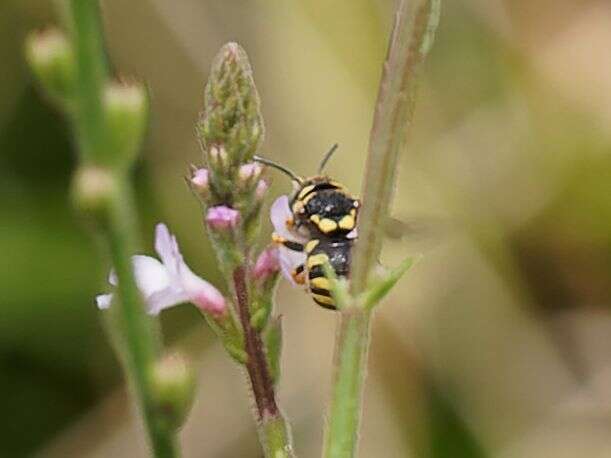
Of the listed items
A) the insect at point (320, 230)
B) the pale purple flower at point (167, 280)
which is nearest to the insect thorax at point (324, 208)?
the insect at point (320, 230)

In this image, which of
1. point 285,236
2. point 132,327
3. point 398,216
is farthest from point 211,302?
point 398,216

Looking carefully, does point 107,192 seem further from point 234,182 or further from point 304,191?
point 304,191

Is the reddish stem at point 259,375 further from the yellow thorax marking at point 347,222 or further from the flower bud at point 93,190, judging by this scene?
the flower bud at point 93,190

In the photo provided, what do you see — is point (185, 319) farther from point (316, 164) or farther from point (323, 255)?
point (323, 255)

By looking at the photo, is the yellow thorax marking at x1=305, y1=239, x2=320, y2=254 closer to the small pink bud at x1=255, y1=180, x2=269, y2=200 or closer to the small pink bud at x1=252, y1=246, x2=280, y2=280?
the small pink bud at x1=252, y1=246, x2=280, y2=280

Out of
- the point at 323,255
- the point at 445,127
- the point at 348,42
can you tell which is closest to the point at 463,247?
the point at 445,127

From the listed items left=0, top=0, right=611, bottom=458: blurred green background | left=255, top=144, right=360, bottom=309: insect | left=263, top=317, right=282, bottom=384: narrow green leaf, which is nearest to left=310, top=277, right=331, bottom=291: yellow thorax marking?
left=255, top=144, right=360, bottom=309: insect
